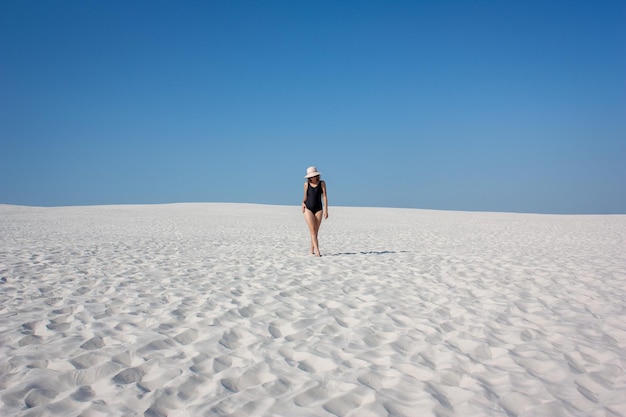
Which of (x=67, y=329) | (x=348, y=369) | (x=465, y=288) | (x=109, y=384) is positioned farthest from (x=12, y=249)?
(x=465, y=288)

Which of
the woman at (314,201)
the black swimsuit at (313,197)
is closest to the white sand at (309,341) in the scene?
the woman at (314,201)

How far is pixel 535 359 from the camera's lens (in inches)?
134

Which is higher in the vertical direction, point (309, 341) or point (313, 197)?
point (313, 197)

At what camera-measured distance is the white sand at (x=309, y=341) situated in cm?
271

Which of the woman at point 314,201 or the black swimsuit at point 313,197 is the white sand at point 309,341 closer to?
the woman at point 314,201

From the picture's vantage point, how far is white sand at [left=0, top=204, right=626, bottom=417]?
271 centimetres

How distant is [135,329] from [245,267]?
3.65 meters

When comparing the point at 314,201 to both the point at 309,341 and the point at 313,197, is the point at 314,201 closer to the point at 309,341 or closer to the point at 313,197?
the point at 313,197

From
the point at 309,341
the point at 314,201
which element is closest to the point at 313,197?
the point at 314,201

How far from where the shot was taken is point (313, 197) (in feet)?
30.1

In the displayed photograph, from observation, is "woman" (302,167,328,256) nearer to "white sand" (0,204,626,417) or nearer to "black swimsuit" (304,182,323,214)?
"black swimsuit" (304,182,323,214)

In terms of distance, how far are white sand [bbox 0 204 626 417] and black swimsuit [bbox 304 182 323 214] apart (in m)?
2.18

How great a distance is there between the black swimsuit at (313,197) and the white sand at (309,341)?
218 centimetres

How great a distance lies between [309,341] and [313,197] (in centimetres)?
566
